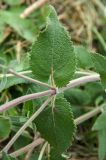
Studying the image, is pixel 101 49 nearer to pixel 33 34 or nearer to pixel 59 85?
pixel 33 34

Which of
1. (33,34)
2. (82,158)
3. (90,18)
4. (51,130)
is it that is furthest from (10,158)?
(90,18)

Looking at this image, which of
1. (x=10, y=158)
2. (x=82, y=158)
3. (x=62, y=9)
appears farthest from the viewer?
(x=62, y=9)

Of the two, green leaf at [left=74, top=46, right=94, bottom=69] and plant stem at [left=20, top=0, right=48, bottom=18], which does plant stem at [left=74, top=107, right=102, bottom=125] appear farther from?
plant stem at [left=20, top=0, right=48, bottom=18]

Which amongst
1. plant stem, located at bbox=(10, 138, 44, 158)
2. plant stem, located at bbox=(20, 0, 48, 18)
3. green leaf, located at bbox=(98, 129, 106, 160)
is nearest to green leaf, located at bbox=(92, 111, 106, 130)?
green leaf, located at bbox=(98, 129, 106, 160)

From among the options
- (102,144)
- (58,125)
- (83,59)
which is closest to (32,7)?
(83,59)

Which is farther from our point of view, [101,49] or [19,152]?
[101,49]

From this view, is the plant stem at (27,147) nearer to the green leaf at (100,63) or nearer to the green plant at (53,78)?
the green plant at (53,78)

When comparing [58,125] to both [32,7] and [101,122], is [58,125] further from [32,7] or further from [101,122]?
[32,7]
